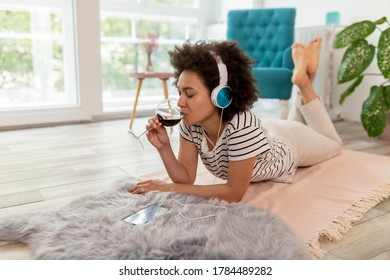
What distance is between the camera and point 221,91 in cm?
110

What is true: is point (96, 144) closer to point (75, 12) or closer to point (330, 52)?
point (75, 12)

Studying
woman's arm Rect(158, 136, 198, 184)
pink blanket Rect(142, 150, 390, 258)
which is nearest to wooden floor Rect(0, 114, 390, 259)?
pink blanket Rect(142, 150, 390, 258)

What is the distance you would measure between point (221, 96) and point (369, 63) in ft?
5.91

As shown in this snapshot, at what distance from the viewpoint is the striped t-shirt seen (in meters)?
1.18

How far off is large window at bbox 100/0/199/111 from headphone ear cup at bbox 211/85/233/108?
2734 mm

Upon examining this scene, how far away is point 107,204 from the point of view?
4.13 ft

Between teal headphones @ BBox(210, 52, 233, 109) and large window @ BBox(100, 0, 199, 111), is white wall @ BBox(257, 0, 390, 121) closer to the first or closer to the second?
large window @ BBox(100, 0, 199, 111)

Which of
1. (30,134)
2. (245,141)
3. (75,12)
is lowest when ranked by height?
(30,134)

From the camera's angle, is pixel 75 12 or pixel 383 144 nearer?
pixel 383 144

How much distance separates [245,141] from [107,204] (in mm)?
511

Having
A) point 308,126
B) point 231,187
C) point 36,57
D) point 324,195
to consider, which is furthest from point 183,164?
point 36,57

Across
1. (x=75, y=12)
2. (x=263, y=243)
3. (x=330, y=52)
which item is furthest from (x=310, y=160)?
(x=75, y=12)
